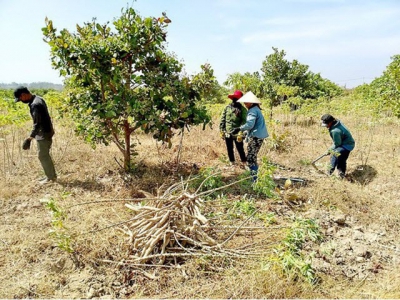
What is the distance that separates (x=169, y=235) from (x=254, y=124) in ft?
7.44

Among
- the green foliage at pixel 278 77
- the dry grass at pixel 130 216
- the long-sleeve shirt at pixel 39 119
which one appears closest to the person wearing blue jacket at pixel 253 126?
the dry grass at pixel 130 216

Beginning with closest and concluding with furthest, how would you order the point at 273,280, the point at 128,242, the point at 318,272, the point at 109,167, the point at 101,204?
the point at 273,280 < the point at 318,272 < the point at 128,242 < the point at 101,204 < the point at 109,167

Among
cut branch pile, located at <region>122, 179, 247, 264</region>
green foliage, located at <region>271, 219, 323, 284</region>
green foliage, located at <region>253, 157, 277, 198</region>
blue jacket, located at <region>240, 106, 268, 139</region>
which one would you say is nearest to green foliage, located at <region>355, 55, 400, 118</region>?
blue jacket, located at <region>240, 106, 268, 139</region>

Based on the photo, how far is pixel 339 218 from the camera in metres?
3.40

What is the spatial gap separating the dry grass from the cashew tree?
87cm

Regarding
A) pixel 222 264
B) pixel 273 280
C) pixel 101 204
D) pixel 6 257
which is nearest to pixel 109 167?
pixel 101 204

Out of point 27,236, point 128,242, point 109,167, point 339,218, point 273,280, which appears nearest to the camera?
point 273,280

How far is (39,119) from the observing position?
4.32 m

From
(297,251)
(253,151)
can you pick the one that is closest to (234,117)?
(253,151)

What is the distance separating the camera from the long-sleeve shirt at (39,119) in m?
4.29

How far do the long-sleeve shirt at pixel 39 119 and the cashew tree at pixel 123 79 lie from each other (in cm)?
38

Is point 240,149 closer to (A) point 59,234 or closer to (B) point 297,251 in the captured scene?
(B) point 297,251

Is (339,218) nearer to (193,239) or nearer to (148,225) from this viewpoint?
(193,239)

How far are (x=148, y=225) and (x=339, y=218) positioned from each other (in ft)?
6.71
